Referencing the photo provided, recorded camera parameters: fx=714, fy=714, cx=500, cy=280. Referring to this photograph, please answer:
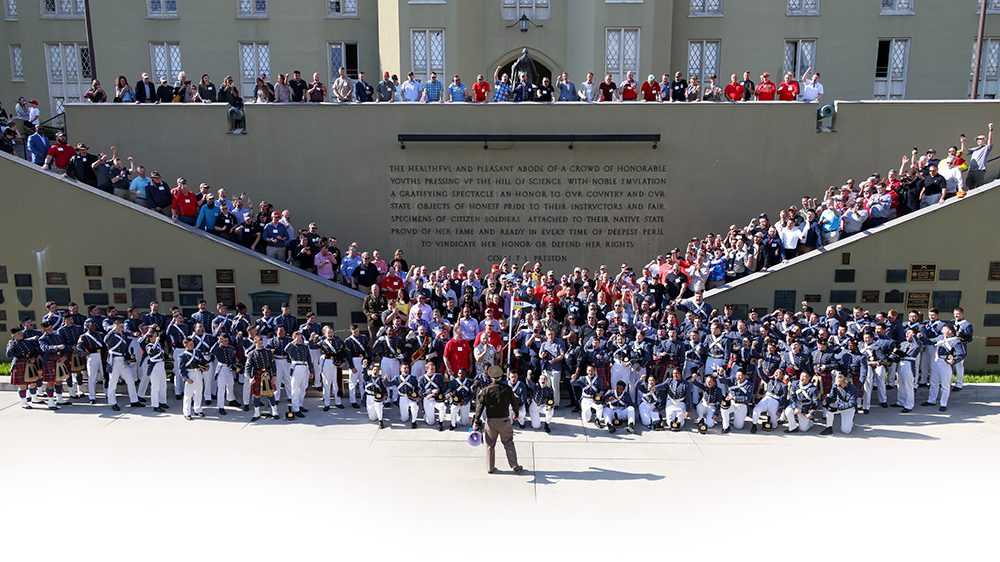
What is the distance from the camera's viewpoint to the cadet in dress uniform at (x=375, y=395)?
482 inches

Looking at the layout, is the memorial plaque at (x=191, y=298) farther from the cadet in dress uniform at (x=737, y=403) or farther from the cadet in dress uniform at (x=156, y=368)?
the cadet in dress uniform at (x=737, y=403)

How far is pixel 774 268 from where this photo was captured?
51.5 ft

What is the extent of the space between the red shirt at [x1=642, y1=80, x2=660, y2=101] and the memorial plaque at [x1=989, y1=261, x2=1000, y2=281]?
8.63 m

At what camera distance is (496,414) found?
9.91m

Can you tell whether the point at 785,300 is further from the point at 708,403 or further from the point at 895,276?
the point at 708,403

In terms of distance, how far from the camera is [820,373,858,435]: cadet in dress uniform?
11867 millimetres

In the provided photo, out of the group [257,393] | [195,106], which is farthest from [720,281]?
[195,106]

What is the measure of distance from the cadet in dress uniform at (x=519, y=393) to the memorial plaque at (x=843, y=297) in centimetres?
788

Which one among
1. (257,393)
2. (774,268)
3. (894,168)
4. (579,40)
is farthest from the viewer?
(579,40)

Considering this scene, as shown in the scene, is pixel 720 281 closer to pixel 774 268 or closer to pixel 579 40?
pixel 774 268

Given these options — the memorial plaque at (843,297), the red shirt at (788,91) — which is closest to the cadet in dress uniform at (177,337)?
the memorial plaque at (843,297)

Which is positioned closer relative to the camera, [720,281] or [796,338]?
[796,338]

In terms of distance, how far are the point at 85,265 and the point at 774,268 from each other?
1535cm

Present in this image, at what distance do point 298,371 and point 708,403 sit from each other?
7234mm
